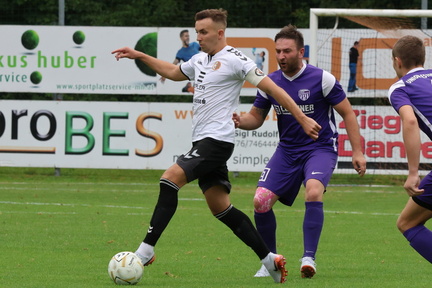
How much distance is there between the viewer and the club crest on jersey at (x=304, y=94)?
802 centimetres

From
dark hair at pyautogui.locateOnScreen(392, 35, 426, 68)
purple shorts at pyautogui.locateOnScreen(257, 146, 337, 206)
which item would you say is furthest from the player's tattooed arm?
→ dark hair at pyautogui.locateOnScreen(392, 35, 426, 68)

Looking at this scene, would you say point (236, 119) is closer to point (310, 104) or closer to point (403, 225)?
point (310, 104)

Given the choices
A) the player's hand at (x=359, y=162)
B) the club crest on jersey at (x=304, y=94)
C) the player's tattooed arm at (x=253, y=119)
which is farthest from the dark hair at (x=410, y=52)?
the player's tattooed arm at (x=253, y=119)

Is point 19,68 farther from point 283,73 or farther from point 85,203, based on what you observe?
point 283,73

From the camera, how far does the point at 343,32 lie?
19641 millimetres

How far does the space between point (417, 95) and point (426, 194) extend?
704 millimetres

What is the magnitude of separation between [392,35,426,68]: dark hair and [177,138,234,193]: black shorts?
158 cm

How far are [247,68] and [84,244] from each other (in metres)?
3.49

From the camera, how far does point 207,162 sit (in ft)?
23.7

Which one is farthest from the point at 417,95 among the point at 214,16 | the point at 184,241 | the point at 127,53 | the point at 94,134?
the point at 94,134

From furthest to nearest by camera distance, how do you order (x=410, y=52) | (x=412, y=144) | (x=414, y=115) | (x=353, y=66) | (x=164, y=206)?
(x=353, y=66) < (x=164, y=206) < (x=410, y=52) < (x=414, y=115) < (x=412, y=144)

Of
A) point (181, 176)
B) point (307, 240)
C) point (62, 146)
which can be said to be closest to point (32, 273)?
point (181, 176)

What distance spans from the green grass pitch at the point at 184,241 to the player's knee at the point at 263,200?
56cm

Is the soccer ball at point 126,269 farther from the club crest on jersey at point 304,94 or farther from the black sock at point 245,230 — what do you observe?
the club crest on jersey at point 304,94
